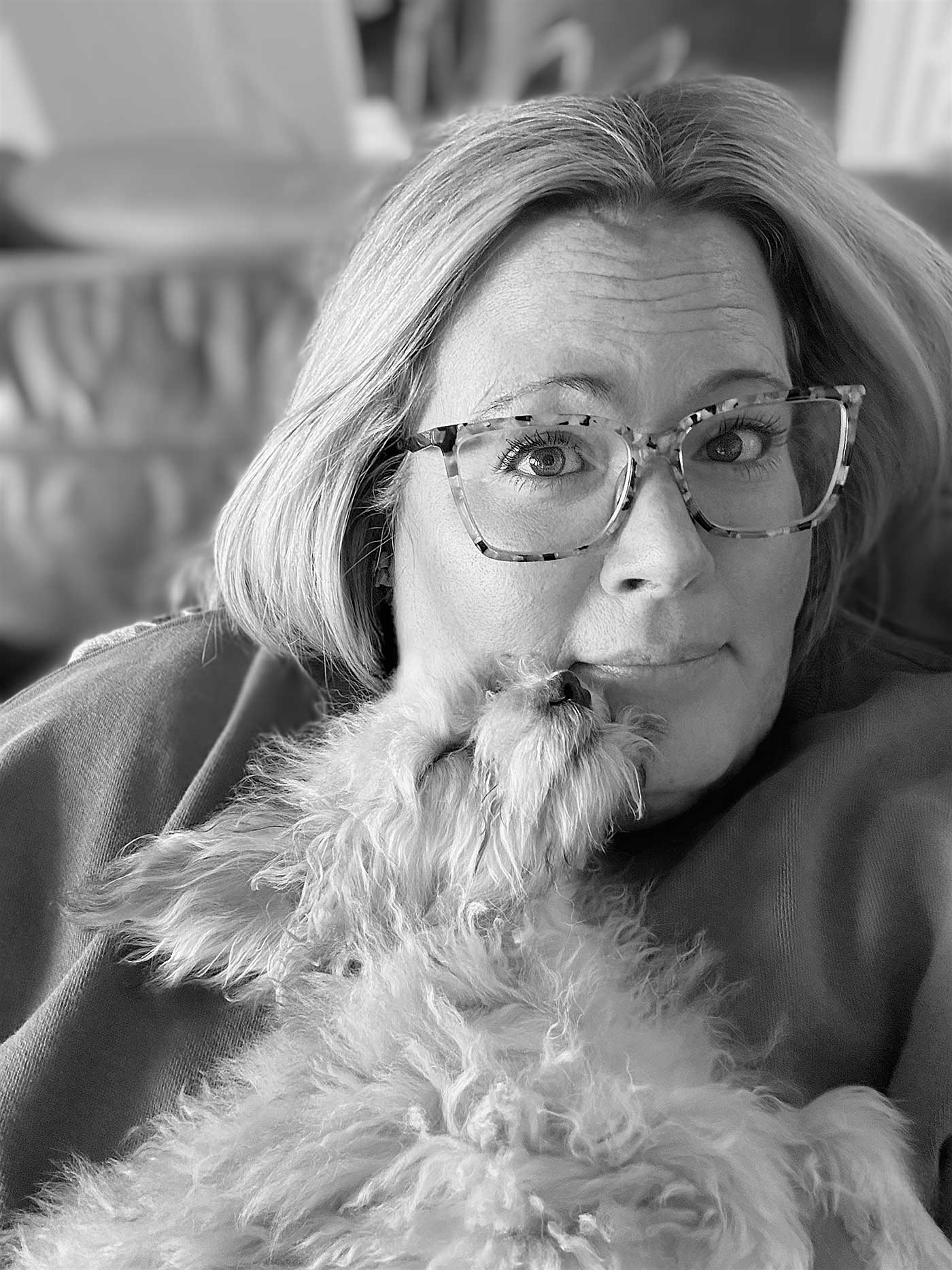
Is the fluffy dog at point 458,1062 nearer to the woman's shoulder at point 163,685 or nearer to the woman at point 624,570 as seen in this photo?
the woman at point 624,570

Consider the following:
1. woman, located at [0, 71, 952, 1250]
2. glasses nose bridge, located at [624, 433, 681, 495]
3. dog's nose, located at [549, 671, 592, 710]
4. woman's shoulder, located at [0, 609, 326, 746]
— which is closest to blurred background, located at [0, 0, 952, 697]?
woman's shoulder, located at [0, 609, 326, 746]

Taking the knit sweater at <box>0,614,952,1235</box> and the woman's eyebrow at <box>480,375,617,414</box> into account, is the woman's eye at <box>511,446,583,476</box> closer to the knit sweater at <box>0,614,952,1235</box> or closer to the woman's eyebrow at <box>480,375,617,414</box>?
the woman's eyebrow at <box>480,375,617,414</box>

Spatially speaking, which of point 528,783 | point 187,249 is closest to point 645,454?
point 528,783

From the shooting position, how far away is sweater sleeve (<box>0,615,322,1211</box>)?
81 cm

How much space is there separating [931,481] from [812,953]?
660 mm

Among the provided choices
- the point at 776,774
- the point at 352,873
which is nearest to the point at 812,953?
the point at 776,774

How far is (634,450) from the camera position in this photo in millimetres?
872

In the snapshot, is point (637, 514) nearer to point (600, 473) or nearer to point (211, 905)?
point (600, 473)

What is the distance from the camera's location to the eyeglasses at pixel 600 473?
88 cm

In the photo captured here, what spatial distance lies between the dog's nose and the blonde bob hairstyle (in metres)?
0.15

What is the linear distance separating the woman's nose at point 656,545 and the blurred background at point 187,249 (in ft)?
2.03

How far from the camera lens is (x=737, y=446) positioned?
0.94m

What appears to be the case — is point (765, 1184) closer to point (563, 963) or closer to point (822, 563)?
point (563, 963)

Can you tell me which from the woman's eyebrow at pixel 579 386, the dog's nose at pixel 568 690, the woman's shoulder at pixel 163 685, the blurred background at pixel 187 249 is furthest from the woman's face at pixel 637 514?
the blurred background at pixel 187 249
